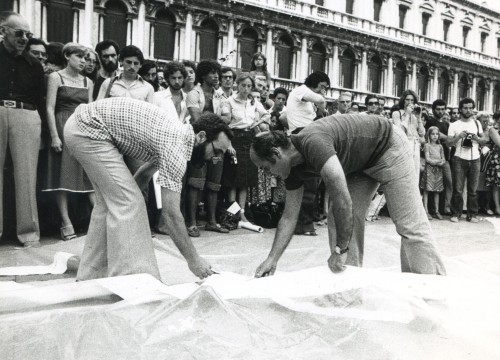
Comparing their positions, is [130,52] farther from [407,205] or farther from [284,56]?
[284,56]

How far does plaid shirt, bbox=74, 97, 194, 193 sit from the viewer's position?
116 inches

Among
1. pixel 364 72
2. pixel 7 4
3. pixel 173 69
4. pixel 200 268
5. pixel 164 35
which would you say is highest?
pixel 364 72

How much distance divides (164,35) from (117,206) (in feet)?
57.3

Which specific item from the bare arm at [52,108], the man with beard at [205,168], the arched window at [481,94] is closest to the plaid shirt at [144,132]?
the bare arm at [52,108]

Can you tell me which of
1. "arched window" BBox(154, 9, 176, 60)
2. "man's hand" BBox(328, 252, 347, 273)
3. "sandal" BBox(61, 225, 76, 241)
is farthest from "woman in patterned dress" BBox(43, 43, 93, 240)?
"arched window" BBox(154, 9, 176, 60)

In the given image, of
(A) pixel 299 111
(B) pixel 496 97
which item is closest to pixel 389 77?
(B) pixel 496 97

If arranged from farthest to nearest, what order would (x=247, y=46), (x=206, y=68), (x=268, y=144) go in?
(x=247, y=46) < (x=206, y=68) < (x=268, y=144)

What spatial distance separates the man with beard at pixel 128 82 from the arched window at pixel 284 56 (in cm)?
1846

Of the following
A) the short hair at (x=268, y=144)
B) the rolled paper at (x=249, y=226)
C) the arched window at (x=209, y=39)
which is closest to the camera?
the short hair at (x=268, y=144)

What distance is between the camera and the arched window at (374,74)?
26625 mm

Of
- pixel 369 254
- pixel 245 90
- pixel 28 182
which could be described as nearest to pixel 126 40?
pixel 245 90

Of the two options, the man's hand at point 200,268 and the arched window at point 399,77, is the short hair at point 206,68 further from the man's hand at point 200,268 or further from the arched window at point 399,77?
the arched window at point 399,77

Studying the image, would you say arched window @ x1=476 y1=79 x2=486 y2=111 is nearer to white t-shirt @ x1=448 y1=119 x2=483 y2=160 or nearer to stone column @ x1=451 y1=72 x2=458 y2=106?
stone column @ x1=451 y1=72 x2=458 y2=106

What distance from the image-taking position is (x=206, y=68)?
6043 mm
